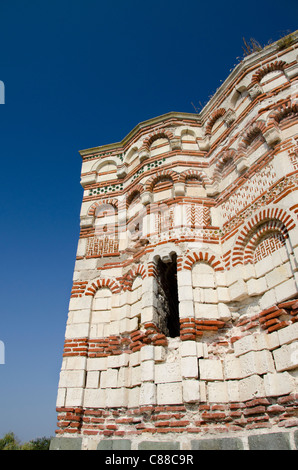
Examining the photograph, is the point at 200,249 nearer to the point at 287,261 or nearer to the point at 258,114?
the point at 287,261

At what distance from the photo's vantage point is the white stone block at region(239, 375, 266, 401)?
5.32 m

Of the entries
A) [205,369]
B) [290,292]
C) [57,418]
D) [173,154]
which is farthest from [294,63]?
[57,418]

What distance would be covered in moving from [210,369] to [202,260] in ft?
7.05

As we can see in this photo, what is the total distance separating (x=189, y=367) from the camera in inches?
233

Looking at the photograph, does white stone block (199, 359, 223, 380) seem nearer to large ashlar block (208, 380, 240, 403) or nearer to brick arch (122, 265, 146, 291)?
large ashlar block (208, 380, 240, 403)

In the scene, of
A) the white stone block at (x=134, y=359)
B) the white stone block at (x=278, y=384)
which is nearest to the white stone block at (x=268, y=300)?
the white stone block at (x=278, y=384)

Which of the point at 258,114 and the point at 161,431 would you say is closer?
the point at 161,431

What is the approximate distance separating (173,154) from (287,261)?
14.8 ft

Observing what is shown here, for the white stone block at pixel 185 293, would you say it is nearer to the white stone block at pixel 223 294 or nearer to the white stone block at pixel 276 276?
the white stone block at pixel 223 294

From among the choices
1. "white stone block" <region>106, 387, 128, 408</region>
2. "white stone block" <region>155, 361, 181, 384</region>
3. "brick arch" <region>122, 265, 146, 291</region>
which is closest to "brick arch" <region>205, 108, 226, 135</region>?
"brick arch" <region>122, 265, 146, 291</region>

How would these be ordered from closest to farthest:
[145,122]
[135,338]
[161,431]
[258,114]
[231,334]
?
1. [161,431]
2. [231,334]
3. [135,338]
4. [258,114]
5. [145,122]

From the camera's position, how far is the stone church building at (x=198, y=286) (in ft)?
18.1

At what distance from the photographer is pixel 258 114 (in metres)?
7.73

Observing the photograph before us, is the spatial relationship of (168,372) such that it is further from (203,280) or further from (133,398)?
(203,280)
